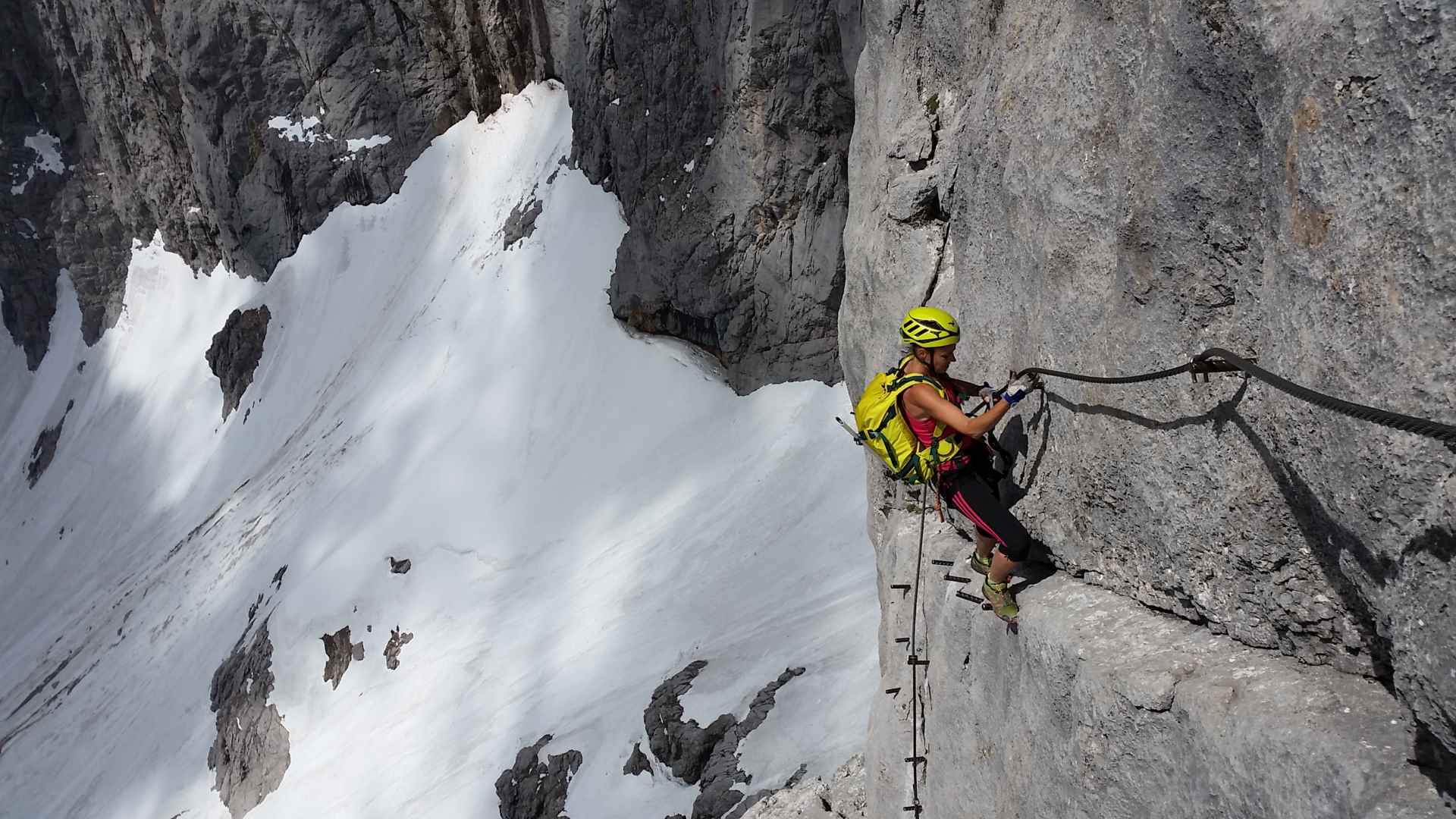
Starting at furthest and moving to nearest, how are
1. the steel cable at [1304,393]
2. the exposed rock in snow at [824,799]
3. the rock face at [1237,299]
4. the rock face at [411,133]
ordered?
the rock face at [411,133]
the exposed rock in snow at [824,799]
the rock face at [1237,299]
the steel cable at [1304,393]

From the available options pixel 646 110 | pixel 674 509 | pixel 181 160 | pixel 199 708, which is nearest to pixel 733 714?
pixel 674 509

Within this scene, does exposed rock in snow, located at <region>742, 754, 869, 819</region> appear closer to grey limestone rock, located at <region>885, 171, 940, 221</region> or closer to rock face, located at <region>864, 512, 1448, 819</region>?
rock face, located at <region>864, 512, 1448, 819</region>

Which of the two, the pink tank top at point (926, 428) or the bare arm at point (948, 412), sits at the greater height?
the bare arm at point (948, 412)

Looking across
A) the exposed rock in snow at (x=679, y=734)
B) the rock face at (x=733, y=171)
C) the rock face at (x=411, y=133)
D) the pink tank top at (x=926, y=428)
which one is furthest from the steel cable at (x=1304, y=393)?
the rock face at (x=411, y=133)

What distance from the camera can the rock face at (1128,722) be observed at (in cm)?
334

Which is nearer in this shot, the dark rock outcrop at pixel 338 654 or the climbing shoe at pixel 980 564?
the climbing shoe at pixel 980 564

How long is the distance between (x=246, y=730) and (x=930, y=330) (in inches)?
880

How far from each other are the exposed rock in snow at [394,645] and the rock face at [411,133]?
9.34m

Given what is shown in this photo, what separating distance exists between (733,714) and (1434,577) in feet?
41.5

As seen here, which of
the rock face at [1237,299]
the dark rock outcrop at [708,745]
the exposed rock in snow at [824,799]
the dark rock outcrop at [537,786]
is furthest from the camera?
the dark rock outcrop at [537,786]

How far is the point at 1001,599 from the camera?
18.8 ft

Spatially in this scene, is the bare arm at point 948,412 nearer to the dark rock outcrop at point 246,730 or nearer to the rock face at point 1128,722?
the rock face at point 1128,722

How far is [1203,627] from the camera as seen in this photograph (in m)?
4.55

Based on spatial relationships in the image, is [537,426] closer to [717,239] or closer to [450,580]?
[450,580]
